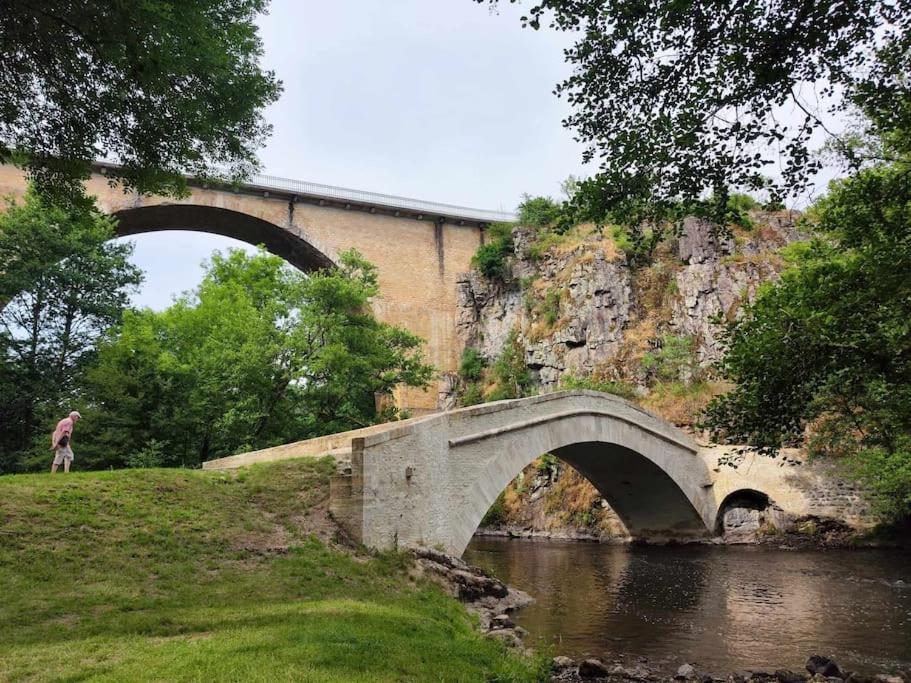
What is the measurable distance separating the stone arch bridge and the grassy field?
86 cm

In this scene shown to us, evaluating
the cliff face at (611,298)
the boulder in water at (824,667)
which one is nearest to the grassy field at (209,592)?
the boulder in water at (824,667)

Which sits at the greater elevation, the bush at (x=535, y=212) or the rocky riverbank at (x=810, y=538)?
the bush at (x=535, y=212)

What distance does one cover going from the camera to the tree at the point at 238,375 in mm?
19141

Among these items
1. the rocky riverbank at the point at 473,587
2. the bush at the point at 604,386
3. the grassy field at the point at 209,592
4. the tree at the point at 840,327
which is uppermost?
the bush at the point at 604,386

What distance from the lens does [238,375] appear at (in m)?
19.3

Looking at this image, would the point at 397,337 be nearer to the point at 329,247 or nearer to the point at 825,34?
the point at 329,247

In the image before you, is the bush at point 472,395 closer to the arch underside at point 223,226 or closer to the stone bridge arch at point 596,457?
the arch underside at point 223,226

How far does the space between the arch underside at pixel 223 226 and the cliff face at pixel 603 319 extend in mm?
9368

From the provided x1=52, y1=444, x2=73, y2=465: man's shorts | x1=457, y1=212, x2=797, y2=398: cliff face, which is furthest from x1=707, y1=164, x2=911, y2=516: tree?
x1=457, y1=212, x2=797, y2=398: cliff face

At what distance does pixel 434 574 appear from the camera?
10977mm

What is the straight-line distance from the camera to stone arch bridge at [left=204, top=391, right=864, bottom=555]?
11.1 meters

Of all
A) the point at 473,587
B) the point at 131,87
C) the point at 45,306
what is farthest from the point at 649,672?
the point at 45,306

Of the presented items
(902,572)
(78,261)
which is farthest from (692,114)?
(78,261)

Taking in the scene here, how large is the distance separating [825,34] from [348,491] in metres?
8.88
